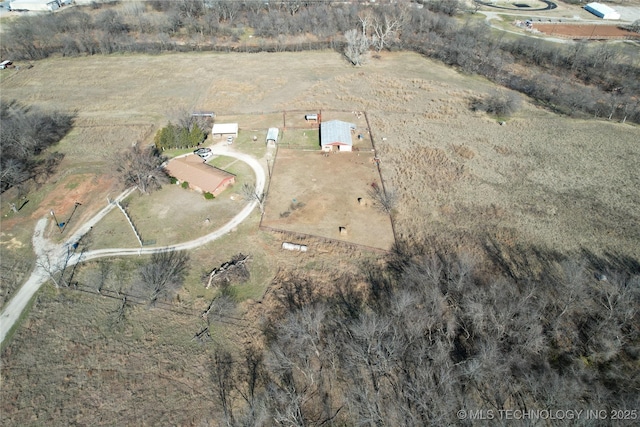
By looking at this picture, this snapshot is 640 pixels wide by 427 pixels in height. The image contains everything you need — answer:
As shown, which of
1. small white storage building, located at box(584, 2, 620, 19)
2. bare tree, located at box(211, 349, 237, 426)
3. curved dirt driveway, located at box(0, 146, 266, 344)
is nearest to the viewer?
bare tree, located at box(211, 349, 237, 426)

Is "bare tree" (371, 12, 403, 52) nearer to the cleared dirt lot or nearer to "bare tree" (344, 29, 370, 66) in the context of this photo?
the cleared dirt lot

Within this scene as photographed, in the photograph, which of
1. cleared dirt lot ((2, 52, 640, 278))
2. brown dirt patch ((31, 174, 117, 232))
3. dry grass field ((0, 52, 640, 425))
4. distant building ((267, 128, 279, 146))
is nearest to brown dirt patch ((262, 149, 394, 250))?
dry grass field ((0, 52, 640, 425))

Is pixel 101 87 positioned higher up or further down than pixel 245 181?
higher up

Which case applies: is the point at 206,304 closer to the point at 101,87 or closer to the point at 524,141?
the point at 524,141

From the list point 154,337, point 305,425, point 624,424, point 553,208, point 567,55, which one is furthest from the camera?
point 567,55

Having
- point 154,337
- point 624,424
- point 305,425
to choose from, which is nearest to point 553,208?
point 624,424

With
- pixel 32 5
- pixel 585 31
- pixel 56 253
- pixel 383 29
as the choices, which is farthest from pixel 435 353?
pixel 32 5

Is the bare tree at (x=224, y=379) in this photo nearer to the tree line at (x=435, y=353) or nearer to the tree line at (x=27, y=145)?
the tree line at (x=435, y=353)
